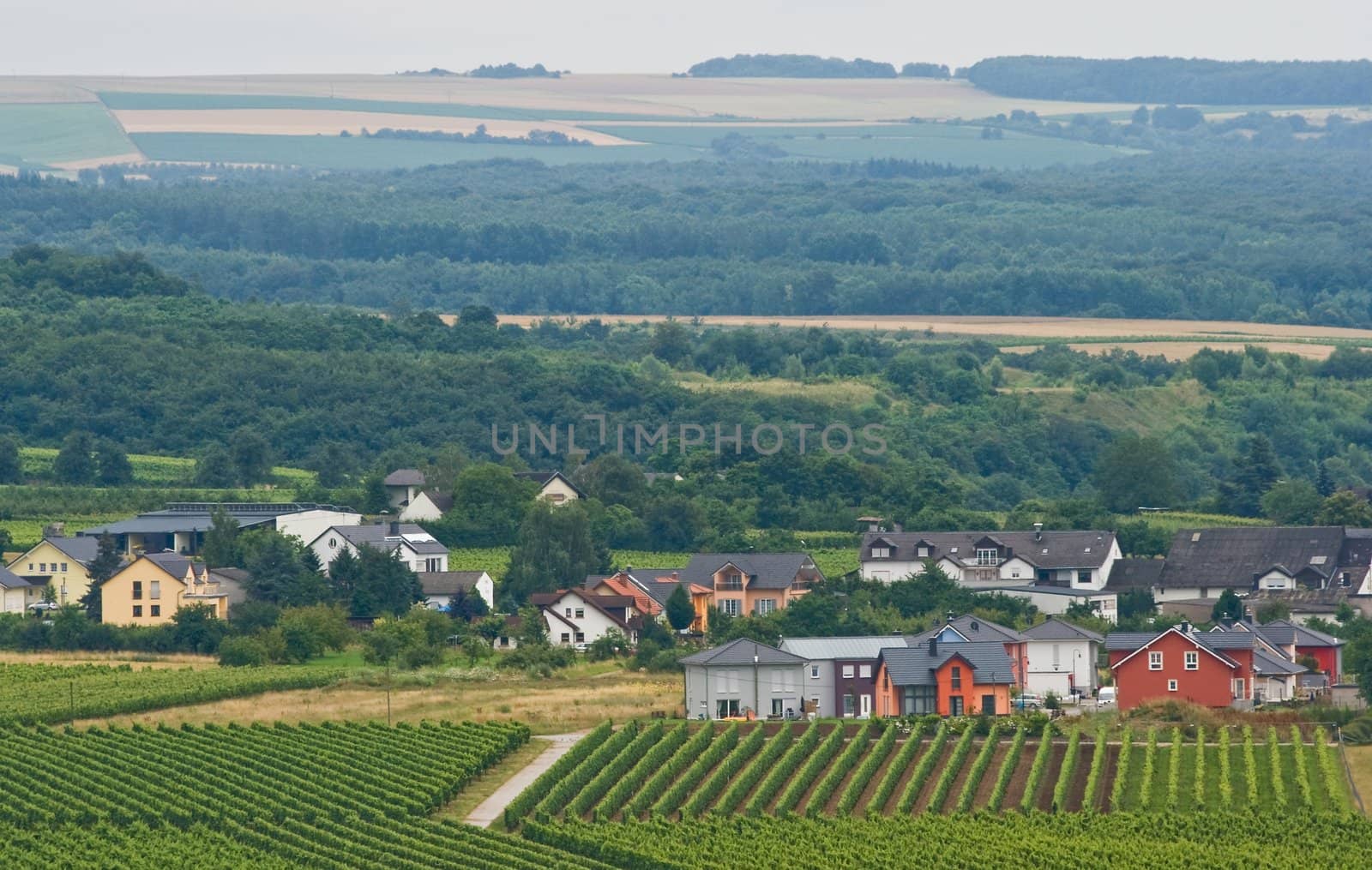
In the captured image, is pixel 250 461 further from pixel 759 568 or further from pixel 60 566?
pixel 759 568

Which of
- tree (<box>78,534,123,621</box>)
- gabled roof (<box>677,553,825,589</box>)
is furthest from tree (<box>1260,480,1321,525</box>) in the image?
tree (<box>78,534,123,621</box>)

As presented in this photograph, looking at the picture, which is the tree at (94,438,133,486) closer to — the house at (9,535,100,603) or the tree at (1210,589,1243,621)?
the house at (9,535,100,603)

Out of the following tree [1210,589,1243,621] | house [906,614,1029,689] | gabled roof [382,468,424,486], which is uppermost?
house [906,614,1029,689]

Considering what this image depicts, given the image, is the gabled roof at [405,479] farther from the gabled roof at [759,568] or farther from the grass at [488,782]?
the grass at [488,782]

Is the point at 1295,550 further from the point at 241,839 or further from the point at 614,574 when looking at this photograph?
the point at 241,839

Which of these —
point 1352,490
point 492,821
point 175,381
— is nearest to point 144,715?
point 492,821

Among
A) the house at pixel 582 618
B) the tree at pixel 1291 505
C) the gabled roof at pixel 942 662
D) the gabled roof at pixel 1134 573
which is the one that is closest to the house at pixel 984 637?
the gabled roof at pixel 942 662
